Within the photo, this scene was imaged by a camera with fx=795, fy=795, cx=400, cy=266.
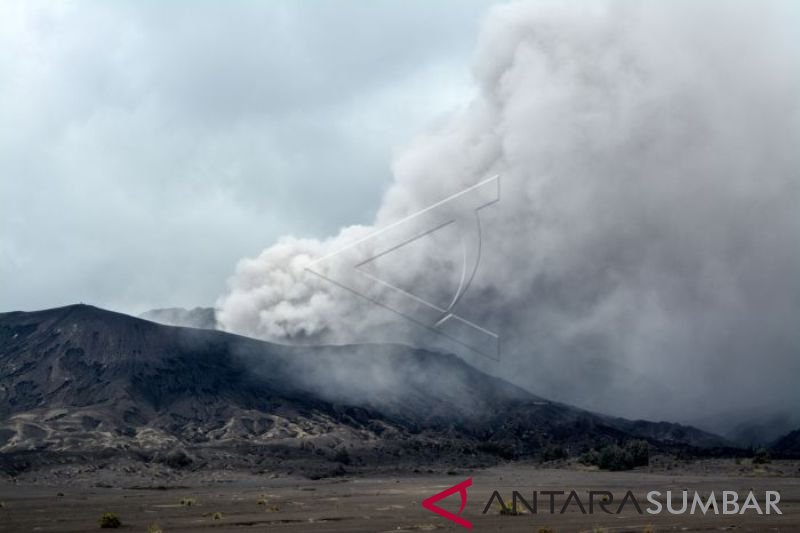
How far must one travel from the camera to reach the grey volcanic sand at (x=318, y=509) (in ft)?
148

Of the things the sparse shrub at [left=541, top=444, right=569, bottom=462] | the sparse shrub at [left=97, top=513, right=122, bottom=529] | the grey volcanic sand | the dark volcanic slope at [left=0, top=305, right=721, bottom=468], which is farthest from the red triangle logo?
the sparse shrub at [left=541, top=444, right=569, bottom=462]

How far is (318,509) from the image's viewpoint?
61.2m

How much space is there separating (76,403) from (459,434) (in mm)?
86225

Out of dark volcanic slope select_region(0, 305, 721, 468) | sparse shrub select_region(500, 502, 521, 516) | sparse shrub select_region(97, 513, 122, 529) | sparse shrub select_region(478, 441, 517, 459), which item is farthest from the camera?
sparse shrub select_region(478, 441, 517, 459)

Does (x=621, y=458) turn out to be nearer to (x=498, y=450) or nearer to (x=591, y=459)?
(x=591, y=459)

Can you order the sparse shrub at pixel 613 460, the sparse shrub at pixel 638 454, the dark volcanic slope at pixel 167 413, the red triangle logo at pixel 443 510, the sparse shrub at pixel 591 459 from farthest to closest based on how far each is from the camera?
1. the dark volcanic slope at pixel 167 413
2. the sparse shrub at pixel 591 459
3. the sparse shrub at pixel 638 454
4. the sparse shrub at pixel 613 460
5. the red triangle logo at pixel 443 510

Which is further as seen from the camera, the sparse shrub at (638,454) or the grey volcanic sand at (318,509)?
the sparse shrub at (638,454)

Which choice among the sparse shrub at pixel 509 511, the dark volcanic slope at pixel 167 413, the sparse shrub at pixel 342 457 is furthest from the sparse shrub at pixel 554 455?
the sparse shrub at pixel 509 511

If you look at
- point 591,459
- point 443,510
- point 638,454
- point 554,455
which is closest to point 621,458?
point 638,454

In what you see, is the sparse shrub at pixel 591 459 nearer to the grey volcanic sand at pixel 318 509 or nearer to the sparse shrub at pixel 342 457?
the grey volcanic sand at pixel 318 509

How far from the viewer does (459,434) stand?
18862cm

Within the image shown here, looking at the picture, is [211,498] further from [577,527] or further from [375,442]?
[375,442]

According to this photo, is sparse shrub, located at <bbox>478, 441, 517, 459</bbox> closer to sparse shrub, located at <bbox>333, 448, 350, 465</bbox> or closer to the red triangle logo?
sparse shrub, located at <bbox>333, 448, 350, 465</bbox>

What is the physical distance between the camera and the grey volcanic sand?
45125mm
